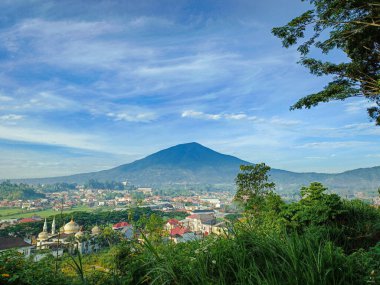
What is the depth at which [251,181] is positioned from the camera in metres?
13.2

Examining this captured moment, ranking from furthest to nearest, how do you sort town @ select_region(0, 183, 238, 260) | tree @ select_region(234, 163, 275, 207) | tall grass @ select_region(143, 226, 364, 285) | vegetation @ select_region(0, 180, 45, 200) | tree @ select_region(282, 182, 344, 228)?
vegetation @ select_region(0, 180, 45, 200), tree @ select_region(234, 163, 275, 207), tree @ select_region(282, 182, 344, 228), town @ select_region(0, 183, 238, 260), tall grass @ select_region(143, 226, 364, 285)

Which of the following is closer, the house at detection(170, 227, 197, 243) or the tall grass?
the tall grass

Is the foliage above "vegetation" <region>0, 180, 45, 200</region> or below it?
above

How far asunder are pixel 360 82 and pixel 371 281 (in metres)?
8.83

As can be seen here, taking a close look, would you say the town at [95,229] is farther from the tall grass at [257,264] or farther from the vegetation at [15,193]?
the vegetation at [15,193]

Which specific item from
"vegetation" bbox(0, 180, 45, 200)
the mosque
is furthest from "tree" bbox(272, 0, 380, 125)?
"vegetation" bbox(0, 180, 45, 200)

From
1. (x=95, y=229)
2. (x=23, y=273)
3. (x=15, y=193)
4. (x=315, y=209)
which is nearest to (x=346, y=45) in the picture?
(x=315, y=209)

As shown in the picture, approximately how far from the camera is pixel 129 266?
3057 millimetres

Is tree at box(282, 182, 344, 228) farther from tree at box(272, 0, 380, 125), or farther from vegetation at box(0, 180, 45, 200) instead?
vegetation at box(0, 180, 45, 200)

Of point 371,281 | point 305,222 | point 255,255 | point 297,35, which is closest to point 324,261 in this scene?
point 371,281

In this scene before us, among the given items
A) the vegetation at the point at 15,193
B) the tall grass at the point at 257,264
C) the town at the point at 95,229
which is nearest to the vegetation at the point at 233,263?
the tall grass at the point at 257,264

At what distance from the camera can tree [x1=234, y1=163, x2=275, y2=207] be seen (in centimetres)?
1302

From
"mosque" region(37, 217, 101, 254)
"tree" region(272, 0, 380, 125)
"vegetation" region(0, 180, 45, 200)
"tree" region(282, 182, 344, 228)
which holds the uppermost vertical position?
"tree" region(272, 0, 380, 125)

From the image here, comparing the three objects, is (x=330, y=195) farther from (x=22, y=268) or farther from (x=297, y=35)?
(x=22, y=268)
